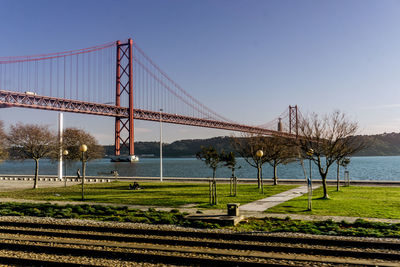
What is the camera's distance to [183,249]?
856 cm

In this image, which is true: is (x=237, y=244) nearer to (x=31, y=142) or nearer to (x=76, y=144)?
(x=31, y=142)

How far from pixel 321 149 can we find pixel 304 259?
45.3 feet

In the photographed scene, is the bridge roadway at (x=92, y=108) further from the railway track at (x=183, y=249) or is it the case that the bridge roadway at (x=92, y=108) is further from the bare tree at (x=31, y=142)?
the railway track at (x=183, y=249)

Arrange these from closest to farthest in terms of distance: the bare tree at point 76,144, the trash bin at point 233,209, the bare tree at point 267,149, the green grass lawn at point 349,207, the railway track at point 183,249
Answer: the railway track at point 183,249, the trash bin at point 233,209, the green grass lawn at point 349,207, the bare tree at point 267,149, the bare tree at point 76,144

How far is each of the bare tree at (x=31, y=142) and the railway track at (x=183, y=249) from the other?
19.2 meters

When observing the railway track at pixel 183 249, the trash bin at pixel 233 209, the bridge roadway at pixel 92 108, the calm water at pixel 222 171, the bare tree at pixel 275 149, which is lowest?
the calm water at pixel 222 171

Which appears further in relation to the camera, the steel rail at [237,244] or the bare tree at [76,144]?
the bare tree at [76,144]

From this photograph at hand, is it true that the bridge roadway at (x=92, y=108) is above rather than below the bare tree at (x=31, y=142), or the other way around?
above

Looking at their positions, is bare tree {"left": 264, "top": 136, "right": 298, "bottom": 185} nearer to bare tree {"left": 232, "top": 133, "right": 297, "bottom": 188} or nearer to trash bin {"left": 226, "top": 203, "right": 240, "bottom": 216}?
bare tree {"left": 232, "top": 133, "right": 297, "bottom": 188}

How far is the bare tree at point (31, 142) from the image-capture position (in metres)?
28.1

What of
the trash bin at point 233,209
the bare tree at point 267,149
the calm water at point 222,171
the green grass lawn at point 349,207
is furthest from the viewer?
the calm water at point 222,171

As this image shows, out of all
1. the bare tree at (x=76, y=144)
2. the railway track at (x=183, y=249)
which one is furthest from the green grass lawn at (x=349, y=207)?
the bare tree at (x=76, y=144)

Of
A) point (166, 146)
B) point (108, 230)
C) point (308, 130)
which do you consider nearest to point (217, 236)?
point (108, 230)

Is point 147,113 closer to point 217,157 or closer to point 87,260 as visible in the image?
point 217,157
